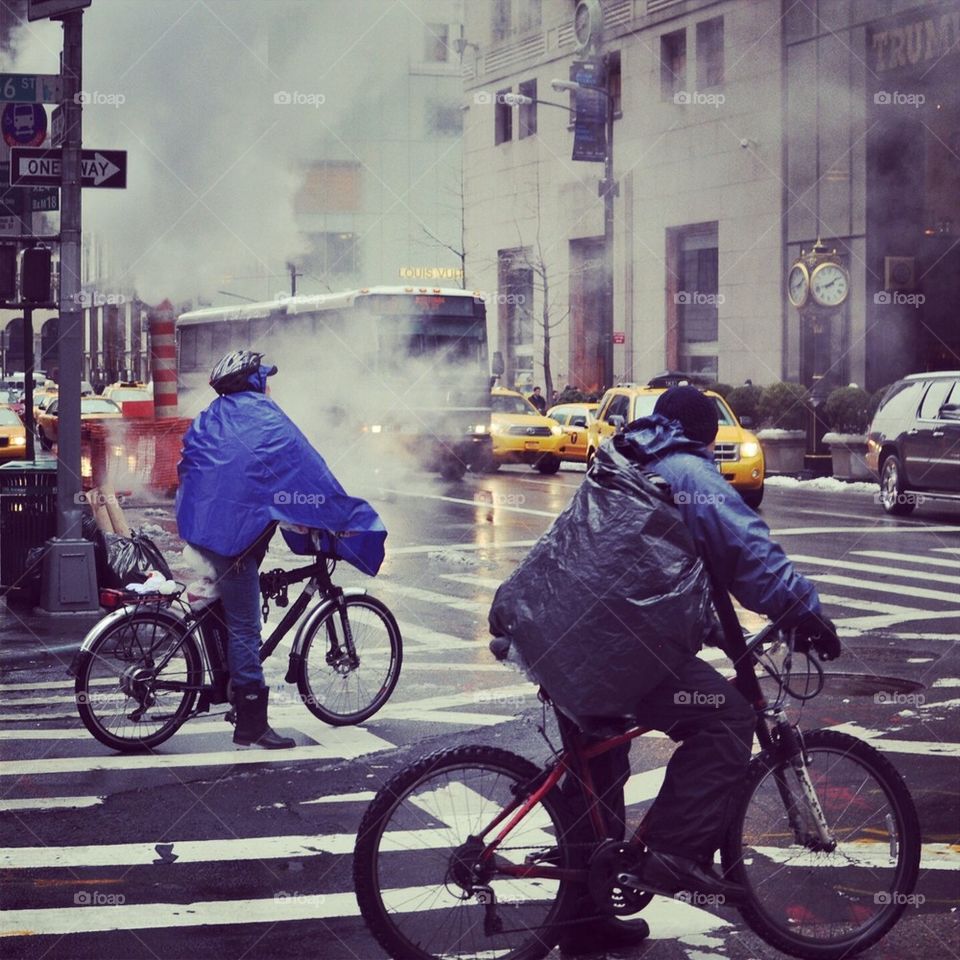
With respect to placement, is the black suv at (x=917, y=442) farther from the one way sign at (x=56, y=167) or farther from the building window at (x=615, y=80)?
the building window at (x=615, y=80)

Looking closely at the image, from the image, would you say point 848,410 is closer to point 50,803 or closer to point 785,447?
point 785,447

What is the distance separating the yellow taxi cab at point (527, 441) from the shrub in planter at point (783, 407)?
3.77 meters

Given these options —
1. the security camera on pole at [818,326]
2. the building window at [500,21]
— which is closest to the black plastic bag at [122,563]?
the security camera on pole at [818,326]

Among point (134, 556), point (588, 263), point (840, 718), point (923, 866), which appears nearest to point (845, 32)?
point (588, 263)

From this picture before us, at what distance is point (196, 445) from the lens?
7.25 metres

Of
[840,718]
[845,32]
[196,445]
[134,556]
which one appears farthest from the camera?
[845,32]

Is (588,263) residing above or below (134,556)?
above

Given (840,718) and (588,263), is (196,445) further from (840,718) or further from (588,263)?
(588,263)

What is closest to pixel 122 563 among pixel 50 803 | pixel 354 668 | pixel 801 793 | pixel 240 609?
pixel 354 668

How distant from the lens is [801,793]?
4574 mm

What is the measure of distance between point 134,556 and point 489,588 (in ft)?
10.2

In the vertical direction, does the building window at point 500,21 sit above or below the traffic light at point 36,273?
above

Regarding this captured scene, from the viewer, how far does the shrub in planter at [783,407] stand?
28516mm

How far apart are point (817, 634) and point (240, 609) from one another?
3.49 metres
